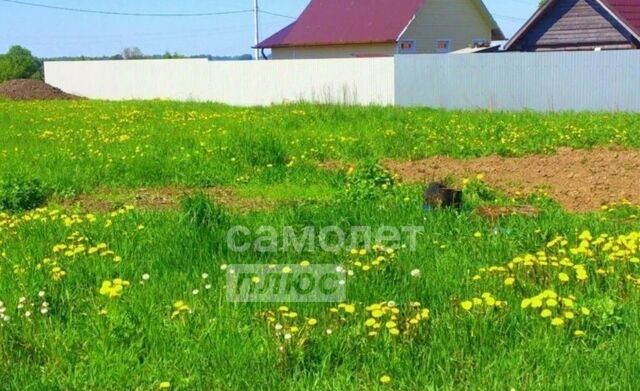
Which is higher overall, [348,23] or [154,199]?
[348,23]

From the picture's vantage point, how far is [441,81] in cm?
2225

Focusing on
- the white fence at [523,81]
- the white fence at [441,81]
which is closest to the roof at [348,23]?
the white fence at [441,81]

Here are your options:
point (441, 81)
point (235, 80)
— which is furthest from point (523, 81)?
point (235, 80)

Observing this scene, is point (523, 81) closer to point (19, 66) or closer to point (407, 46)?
point (407, 46)

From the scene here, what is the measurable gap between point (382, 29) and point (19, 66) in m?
25.6

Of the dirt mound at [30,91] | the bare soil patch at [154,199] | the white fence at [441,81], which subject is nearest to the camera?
the bare soil patch at [154,199]

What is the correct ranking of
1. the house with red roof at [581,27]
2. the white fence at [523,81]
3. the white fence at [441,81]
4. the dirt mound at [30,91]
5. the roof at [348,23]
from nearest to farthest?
the white fence at [523,81]
the white fence at [441,81]
the house with red roof at [581,27]
the dirt mound at [30,91]
the roof at [348,23]

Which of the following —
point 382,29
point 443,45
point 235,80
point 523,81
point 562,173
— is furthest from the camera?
point 443,45

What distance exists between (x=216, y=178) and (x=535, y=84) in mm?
13182

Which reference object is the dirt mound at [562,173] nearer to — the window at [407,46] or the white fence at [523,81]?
the white fence at [523,81]

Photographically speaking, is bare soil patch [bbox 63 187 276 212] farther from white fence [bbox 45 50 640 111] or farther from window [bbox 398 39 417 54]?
window [bbox 398 39 417 54]

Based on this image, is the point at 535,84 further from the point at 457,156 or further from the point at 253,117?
the point at 457,156

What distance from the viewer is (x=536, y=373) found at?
3859 mm

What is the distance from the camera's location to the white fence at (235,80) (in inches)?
926
